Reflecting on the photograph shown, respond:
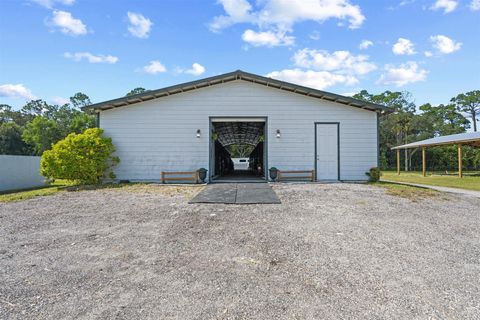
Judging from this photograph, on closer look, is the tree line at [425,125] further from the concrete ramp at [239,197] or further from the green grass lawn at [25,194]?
the green grass lawn at [25,194]

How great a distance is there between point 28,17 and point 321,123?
38.5ft

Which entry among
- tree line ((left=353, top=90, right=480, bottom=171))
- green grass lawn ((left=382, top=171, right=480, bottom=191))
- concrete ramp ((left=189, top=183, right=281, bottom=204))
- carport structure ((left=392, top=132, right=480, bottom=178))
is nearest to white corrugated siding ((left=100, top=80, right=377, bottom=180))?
concrete ramp ((left=189, top=183, right=281, bottom=204))

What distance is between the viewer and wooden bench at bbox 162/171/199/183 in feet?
34.2

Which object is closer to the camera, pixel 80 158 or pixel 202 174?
pixel 80 158

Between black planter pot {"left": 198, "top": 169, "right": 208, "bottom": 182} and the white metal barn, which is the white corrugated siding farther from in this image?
black planter pot {"left": 198, "top": 169, "right": 208, "bottom": 182}

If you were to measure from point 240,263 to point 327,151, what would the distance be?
878cm

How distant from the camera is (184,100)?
10781 millimetres

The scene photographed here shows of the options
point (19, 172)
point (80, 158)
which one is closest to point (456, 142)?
point (80, 158)

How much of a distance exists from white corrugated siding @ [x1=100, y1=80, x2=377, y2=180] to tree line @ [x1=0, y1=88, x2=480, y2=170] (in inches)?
682

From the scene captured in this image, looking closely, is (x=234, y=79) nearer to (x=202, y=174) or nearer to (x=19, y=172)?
(x=202, y=174)

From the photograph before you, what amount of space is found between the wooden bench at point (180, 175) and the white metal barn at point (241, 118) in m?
0.22

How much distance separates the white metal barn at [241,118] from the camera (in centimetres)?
1067

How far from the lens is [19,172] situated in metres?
11.2

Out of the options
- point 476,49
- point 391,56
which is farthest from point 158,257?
point 476,49
